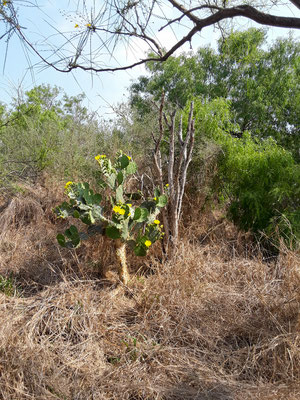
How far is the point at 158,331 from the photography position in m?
2.84

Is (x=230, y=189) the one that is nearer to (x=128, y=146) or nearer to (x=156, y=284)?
(x=128, y=146)

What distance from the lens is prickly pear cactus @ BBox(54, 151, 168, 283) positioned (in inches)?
136

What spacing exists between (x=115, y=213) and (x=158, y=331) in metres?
1.20

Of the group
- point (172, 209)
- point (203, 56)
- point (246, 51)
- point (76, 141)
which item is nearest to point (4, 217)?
point (76, 141)

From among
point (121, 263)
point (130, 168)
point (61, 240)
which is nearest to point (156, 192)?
point (130, 168)

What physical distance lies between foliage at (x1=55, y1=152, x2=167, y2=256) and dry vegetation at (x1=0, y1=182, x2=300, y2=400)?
38cm

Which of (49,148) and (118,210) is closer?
(118,210)

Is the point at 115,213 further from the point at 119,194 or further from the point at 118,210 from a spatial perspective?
the point at 119,194

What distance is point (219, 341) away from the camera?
2.75 meters

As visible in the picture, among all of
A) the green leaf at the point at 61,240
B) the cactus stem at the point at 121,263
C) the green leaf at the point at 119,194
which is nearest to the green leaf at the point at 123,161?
the green leaf at the point at 119,194

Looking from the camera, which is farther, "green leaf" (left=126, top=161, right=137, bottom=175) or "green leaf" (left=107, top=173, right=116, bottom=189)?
"green leaf" (left=126, top=161, right=137, bottom=175)

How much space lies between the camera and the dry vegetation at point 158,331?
2.30 metres

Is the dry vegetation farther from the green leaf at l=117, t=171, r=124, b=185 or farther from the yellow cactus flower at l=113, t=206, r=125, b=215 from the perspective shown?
the green leaf at l=117, t=171, r=124, b=185

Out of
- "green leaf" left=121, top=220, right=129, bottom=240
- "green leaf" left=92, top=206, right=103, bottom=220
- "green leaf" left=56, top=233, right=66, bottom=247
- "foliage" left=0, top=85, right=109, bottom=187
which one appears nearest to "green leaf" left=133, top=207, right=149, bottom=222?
"green leaf" left=121, top=220, right=129, bottom=240
